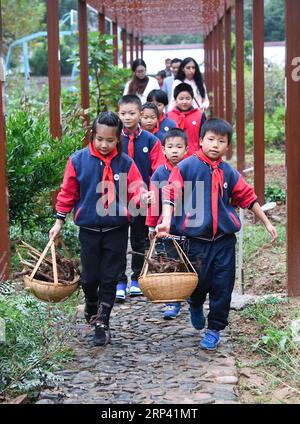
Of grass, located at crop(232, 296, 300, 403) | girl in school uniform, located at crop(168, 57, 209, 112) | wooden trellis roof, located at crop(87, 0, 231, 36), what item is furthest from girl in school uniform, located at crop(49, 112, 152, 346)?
wooden trellis roof, located at crop(87, 0, 231, 36)

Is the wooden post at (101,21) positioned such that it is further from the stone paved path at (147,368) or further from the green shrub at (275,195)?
the stone paved path at (147,368)

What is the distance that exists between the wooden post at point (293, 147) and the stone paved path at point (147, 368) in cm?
83

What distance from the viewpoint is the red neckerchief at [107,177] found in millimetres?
5652

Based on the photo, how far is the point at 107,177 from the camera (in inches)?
224

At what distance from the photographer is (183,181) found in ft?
18.3

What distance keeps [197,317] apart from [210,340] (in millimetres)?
321

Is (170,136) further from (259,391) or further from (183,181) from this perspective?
(259,391)

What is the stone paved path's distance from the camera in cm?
459

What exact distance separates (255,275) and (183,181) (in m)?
2.32

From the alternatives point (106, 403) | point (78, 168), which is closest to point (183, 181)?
point (78, 168)

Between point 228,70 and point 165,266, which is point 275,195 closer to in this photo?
point 228,70

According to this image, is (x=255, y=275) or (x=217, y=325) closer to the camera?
(x=217, y=325)

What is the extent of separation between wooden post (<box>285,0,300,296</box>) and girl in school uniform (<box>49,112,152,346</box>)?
127 centimetres

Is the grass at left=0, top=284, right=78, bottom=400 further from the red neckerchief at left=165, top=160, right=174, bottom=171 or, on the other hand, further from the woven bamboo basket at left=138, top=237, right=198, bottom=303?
the red neckerchief at left=165, top=160, right=174, bottom=171
